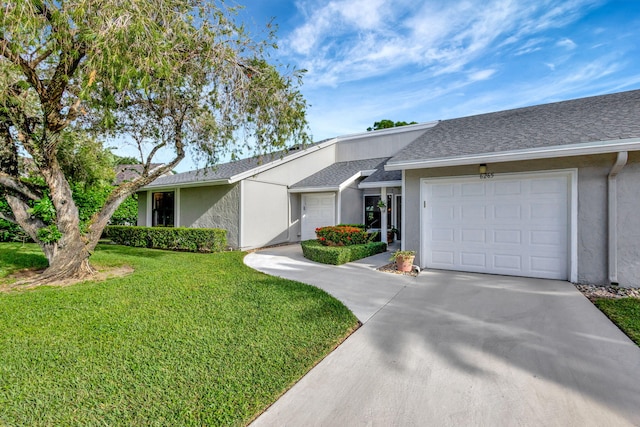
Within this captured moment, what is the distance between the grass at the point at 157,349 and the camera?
232 cm

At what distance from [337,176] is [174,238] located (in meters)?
7.72

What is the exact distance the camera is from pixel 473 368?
2992 millimetres

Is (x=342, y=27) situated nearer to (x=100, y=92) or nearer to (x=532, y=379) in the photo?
(x=100, y=92)

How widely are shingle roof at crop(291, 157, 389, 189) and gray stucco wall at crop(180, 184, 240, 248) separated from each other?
10.4ft

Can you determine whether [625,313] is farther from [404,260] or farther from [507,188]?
[404,260]

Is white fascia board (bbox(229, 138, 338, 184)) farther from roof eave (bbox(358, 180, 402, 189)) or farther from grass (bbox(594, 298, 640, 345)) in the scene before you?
grass (bbox(594, 298, 640, 345))

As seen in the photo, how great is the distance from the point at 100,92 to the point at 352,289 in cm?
613

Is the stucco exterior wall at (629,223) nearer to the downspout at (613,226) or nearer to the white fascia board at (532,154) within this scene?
the downspout at (613,226)

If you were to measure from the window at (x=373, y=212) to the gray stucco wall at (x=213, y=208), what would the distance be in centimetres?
631

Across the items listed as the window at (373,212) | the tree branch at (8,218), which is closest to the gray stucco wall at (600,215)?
the window at (373,212)

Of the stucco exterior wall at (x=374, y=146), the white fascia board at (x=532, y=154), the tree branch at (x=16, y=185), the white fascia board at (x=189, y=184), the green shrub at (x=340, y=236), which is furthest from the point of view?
the stucco exterior wall at (x=374, y=146)

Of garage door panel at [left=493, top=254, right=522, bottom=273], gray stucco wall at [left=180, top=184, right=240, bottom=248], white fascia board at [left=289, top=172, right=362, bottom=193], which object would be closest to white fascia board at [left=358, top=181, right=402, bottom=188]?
white fascia board at [left=289, top=172, right=362, bottom=193]

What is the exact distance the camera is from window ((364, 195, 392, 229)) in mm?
13750

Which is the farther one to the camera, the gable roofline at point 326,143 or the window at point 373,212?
the window at point 373,212
